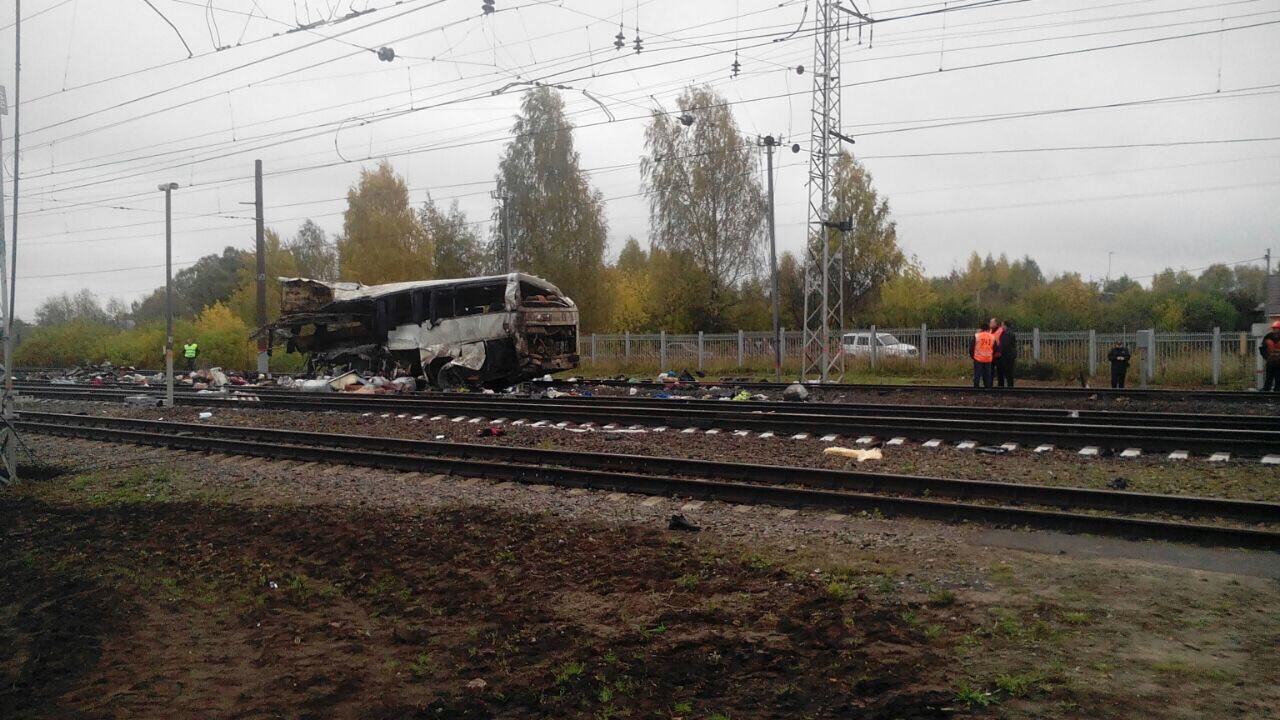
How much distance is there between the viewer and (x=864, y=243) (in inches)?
1791

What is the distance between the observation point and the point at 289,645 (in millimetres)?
5570

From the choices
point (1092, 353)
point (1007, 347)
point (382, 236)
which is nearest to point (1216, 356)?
point (1092, 353)

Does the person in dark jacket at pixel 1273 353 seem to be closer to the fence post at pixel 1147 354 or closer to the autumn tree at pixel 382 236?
the fence post at pixel 1147 354

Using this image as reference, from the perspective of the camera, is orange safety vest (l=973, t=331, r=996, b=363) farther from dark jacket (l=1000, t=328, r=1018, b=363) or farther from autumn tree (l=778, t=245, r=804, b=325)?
autumn tree (l=778, t=245, r=804, b=325)

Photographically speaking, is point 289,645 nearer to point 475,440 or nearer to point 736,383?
point 475,440

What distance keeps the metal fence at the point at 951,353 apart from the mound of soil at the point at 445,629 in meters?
19.8

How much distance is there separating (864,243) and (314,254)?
61.3 metres

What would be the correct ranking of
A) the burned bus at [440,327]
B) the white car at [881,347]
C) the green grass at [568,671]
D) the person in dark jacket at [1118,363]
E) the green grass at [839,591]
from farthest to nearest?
the white car at [881,347]
the person in dark jacket at [1118,363]
the burned bus at [440,327]
the green grass at [839,591]
the green grass at [568,671]

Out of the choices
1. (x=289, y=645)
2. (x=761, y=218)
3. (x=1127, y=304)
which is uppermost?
(x=761, y=218)

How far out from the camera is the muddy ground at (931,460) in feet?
32.0

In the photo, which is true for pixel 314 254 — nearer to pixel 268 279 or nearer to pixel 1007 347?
pixel 268 279

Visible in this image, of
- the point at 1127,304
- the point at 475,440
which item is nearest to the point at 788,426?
the point at 475,440

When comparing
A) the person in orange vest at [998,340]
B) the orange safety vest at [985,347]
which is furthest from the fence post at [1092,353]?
the orange safety vest at [985,347]

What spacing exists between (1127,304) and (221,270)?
7471cm
